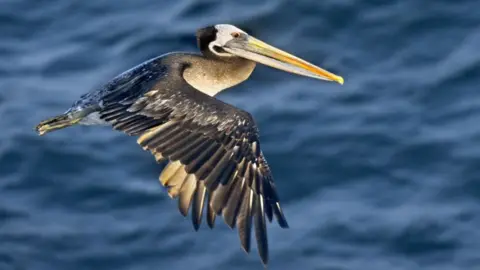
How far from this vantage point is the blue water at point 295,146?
1412 cm

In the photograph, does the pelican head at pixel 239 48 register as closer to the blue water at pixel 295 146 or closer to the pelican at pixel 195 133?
the pelican at pixel 195 133

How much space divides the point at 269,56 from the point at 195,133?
155 cm

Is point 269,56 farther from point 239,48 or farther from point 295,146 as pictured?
point 295,146

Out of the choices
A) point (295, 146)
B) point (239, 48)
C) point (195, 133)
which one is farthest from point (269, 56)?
point (295, 146)

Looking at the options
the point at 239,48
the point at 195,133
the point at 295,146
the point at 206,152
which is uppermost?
the point at 295,146

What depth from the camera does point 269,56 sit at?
11812mm

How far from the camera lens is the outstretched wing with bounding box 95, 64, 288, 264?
33.4ft

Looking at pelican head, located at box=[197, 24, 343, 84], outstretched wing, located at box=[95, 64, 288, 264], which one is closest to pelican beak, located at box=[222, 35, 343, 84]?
pelican head, located at box=[197, 24, 343, 84]

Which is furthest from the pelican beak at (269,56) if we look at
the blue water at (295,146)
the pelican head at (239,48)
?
the blue water at (295,146)

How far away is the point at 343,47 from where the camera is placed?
16.2m

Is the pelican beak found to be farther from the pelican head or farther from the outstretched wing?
the outstretched wing

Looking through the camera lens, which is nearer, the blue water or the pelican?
the pelican

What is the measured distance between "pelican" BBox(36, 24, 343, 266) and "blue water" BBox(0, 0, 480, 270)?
117 inches

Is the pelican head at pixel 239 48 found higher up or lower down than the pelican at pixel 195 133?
higher up
